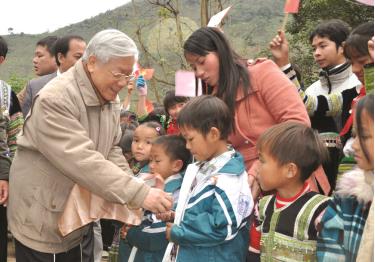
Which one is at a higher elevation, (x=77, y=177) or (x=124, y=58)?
(x=124, y=58)

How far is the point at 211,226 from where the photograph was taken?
289 centimetres

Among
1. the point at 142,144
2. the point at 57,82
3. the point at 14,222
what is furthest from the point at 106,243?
the point at 57,82

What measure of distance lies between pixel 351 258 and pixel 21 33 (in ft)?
110

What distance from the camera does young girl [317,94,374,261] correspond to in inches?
86.7

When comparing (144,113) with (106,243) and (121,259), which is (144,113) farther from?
(121,259)

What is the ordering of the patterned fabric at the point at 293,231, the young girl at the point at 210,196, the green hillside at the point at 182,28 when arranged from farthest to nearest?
the green hillside at the point at 182,28
the young girl at the point at 210,196
the patterned fabric at the point at 293,231

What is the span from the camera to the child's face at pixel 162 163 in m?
3.57

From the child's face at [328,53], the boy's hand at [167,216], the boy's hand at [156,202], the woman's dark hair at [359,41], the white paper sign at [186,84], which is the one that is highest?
the woman's dark hair at [359,41]

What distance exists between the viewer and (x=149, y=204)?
2.95 metres

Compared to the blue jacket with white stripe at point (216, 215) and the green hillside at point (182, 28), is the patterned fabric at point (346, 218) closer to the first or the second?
the blue jacket with white stripe at point (216, 215)

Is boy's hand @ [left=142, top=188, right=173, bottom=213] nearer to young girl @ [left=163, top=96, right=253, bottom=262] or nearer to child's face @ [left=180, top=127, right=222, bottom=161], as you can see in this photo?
young girl @ [left=163, top=96, right=253, bottom=262]

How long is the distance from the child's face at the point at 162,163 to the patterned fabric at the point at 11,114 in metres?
1.03

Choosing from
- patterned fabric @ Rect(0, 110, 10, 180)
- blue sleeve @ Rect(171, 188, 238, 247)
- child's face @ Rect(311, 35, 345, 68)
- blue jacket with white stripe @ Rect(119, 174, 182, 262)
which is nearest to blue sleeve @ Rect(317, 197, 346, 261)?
blue sleeve @ Rect(171, 188, 238, 247)

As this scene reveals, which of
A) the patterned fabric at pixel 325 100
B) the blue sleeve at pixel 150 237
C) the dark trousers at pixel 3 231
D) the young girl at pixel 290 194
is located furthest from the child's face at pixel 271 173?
the dark trousers at pixel 3 231
